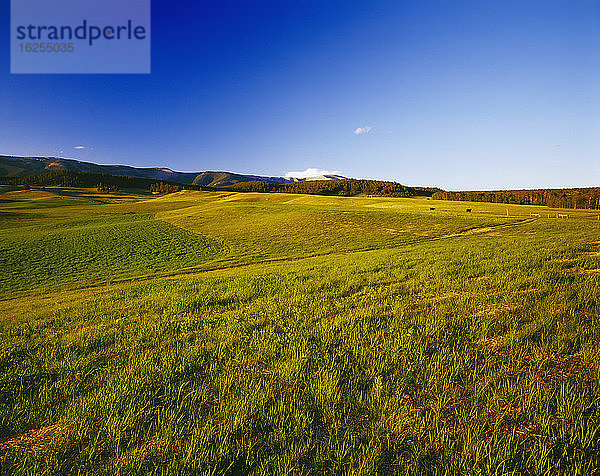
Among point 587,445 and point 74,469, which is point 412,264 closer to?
point 587,445

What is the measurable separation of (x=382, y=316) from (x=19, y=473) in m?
7.04

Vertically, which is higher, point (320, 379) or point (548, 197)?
point (548, 197)

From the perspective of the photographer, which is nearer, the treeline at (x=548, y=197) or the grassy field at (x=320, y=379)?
the grassy field at (x=320, y=379)

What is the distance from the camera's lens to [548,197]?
126 m

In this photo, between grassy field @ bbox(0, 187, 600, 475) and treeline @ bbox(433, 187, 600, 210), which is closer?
grassy field @ bbox(0, 187, 600, 475)

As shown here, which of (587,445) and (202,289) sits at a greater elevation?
(587,445)

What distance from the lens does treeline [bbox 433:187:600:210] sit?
352 ft

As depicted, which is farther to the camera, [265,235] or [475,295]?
[265,235]

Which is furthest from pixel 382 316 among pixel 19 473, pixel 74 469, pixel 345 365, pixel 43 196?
pixel 43 196

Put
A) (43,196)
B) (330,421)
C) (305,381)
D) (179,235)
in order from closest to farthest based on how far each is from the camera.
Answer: (330,421) < (305,381) < (179,235) < (43,196)

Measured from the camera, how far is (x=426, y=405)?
400 cm

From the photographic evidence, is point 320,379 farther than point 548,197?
No

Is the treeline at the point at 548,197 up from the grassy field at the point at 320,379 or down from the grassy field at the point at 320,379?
up

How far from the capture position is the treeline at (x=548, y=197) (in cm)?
10744
